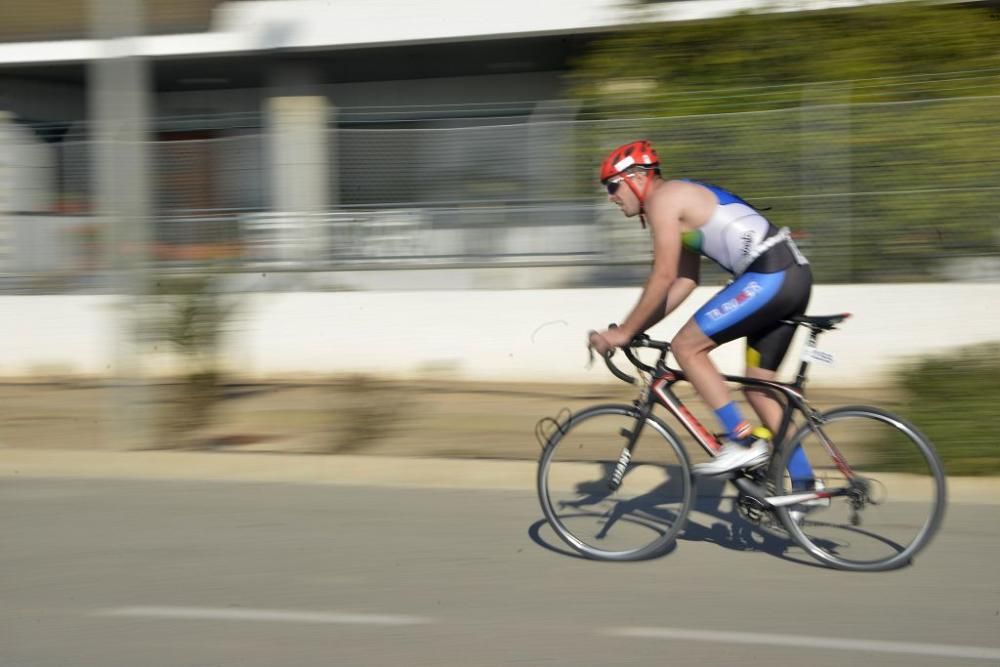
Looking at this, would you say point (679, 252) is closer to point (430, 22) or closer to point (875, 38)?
point (875, 38)

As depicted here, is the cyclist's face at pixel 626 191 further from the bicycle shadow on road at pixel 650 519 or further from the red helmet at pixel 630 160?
the bicycle shadow on road at pixel 650 519

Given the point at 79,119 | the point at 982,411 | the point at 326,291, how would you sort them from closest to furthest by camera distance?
the point at 982,411
the point at 326,291
the point at 79,119

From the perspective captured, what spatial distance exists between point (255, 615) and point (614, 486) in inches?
70.4

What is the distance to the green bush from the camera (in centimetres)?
690

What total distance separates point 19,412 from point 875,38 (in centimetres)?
871

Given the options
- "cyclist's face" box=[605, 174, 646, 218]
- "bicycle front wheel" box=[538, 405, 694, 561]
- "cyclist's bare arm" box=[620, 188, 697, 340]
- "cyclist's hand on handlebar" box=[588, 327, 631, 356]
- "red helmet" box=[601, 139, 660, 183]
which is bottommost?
"bicycle front wheel" box=[538, 405, 694, 561]

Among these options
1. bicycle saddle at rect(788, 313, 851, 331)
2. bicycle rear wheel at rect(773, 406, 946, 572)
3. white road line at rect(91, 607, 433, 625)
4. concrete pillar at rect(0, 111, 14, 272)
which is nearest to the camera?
white road line at rect(91, 607, 433, 625)

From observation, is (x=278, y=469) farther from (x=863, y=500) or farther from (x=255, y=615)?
(x=863, y=500)

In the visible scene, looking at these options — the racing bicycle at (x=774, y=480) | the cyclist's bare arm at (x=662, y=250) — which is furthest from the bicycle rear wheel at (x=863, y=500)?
the cyclist's bare arm at (x=662, y=250)

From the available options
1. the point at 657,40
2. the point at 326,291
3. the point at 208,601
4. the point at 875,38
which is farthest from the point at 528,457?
the point at 875,38

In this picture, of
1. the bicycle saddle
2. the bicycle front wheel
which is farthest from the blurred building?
the bicycle saddle

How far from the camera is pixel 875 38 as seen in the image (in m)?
11.5

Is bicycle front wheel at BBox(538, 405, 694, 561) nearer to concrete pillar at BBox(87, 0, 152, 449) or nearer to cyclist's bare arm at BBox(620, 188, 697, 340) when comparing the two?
cyclist's bare arm at BBox(620, 188, 697, 340)

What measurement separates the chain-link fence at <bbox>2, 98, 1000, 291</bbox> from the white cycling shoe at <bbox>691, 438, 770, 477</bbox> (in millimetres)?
5495
